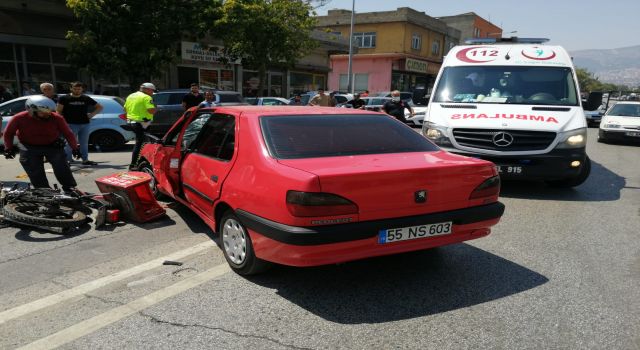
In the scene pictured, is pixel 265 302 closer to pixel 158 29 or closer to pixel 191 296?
pixel 191 296

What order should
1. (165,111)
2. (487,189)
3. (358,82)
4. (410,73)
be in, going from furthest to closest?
1. (410,73)
2. (358,82)
3. (165,111)
4. (487,189)

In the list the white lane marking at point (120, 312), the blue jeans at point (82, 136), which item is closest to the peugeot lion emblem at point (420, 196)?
the white lane marking at point (120, 312)

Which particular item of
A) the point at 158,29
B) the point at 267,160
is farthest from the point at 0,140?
the point at 267,160

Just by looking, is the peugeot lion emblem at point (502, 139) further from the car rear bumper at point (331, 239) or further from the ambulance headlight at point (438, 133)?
the car rear bumper at point (331, 239)

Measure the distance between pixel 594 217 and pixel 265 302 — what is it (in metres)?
4.73

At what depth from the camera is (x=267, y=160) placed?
11.2ft

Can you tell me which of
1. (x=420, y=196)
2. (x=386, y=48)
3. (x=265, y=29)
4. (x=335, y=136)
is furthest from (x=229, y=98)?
(x=386, y=48)

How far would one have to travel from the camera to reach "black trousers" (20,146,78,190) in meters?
5.94

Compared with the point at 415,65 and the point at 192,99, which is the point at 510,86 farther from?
the point at 415,65

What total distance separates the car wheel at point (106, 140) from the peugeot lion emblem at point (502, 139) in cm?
899

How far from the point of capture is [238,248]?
12.3 feet

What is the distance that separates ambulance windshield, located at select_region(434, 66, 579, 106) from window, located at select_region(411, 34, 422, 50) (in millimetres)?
35091

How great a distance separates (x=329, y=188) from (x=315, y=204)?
0.47ft

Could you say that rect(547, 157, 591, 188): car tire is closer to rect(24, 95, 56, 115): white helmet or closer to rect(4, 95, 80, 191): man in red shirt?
rect(4, 95, 80, 191): man in red shirt
